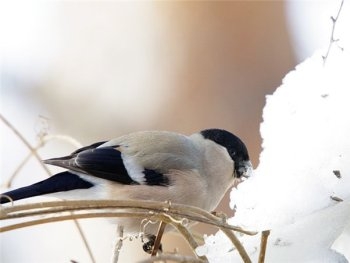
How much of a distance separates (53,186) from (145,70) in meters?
1.18

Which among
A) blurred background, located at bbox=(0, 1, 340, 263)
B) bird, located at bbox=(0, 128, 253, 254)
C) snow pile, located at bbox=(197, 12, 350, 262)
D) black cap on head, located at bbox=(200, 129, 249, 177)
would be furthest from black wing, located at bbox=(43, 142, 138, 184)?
blurred background, located at bbox=(0, 1, 340, 263)

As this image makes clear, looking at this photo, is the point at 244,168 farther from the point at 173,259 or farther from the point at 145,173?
the point at 173,259

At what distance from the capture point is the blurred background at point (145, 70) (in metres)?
1.81

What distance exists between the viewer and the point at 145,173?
0.88 m

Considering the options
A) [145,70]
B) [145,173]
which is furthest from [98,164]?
[145,70]

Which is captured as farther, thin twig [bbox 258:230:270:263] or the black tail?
the black tail

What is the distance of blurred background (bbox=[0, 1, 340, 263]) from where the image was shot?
5.94 feet

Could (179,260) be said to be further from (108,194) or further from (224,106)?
(224,106)

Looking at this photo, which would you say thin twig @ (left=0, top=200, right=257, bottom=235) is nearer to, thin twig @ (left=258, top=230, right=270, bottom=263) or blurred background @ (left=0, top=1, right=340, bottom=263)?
thin twig @ (left=258, top=230, right=270, bottom=263)

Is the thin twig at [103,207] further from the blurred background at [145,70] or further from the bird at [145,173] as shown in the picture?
the blurred background at [145,70]

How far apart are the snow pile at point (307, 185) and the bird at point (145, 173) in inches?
10.5

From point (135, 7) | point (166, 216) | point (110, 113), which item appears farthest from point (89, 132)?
point (166, 216)

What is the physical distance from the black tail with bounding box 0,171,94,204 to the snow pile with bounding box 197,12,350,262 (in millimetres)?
283

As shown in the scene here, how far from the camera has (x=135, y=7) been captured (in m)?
2.01
